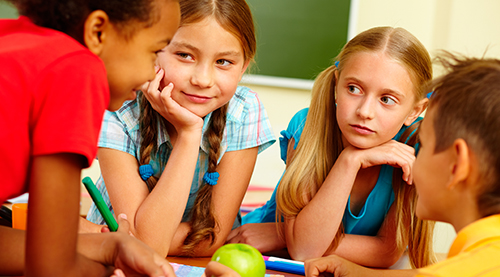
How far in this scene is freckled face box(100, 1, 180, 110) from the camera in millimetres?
649

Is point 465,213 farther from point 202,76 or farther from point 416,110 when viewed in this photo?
point 202,76

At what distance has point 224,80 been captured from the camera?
111 cm

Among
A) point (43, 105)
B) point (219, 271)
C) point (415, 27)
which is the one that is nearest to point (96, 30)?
point (43, 105)

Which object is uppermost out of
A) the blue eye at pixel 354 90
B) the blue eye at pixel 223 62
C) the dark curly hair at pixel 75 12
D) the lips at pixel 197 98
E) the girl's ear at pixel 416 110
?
the dark curly hair at pixel 75 12

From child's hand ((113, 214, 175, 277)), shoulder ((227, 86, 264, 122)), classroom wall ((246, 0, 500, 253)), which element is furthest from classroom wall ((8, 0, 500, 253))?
child's hand ((113, 214, 175, 277))

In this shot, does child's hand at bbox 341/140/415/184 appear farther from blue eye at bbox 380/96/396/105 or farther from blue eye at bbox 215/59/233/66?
blue eye at bbox 215/59/233/66

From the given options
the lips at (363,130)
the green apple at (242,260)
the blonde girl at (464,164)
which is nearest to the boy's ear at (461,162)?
the blonde girl at (464,164)

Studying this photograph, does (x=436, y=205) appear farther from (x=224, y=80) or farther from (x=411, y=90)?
(x=224, y=80)

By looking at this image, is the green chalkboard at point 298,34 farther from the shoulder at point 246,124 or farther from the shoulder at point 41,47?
the shoulder at point 41,47

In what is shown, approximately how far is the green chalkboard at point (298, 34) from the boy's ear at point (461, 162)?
251 cm

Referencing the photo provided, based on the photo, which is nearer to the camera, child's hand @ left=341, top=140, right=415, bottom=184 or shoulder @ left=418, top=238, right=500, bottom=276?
shoulder @ left=418, top=238, right=500, bottom=276

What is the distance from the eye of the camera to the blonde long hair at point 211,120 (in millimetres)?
1076

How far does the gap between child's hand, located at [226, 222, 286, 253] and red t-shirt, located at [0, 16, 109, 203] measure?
69 cm

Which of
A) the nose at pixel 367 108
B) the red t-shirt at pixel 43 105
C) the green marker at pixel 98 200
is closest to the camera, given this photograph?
the red t-shirt at pixel 43 105
